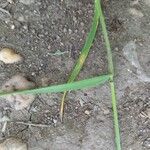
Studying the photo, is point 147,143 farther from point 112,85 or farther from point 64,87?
point 64,87

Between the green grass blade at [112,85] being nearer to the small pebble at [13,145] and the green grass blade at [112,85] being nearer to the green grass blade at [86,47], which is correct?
the green grass blade at [86,47]

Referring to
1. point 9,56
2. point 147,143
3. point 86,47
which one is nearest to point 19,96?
point 9,56

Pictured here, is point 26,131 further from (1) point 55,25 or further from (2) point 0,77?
(1) point 55,25

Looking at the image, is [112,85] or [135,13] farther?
[135,13]

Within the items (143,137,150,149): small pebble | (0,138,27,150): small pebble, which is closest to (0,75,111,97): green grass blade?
(0,138,27,150): small pebble

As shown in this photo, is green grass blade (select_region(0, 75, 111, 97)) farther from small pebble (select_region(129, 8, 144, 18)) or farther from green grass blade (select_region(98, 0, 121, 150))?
small pebble (select_region(129, 8, 144, 18))

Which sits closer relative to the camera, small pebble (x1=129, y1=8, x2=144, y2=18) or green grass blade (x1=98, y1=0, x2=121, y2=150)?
green grass blade (x1=98, y1=0, x2=121, y2=150)

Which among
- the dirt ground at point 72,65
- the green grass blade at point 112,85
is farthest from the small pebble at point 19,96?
the green grass blade at point 112,85

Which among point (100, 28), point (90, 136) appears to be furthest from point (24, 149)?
point (100, 28)
